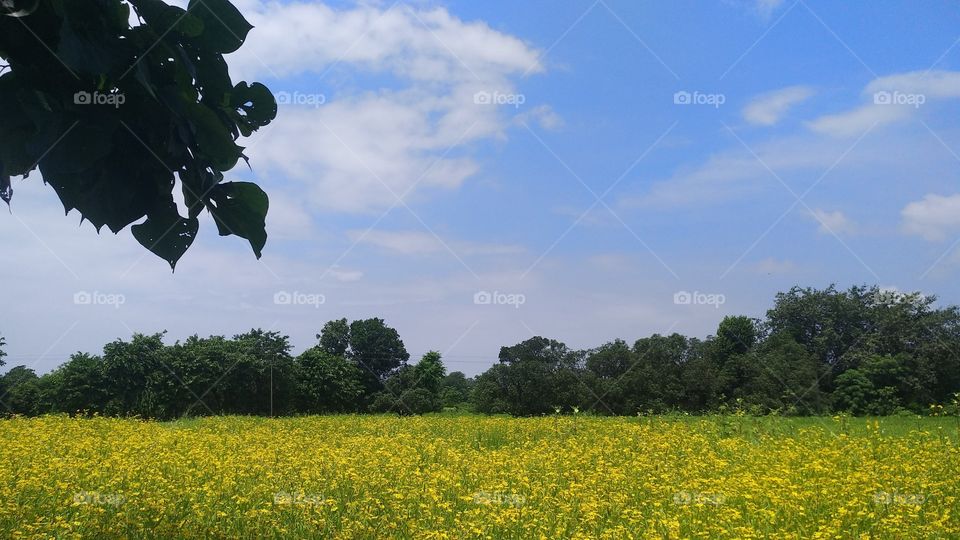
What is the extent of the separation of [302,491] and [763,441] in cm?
854

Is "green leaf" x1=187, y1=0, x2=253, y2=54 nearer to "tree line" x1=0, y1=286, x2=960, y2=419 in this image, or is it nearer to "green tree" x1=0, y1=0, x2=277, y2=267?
"green tree" x1=0, y1=0, x2=277, y2=267

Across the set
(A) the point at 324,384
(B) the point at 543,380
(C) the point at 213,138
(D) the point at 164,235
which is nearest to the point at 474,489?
(D) the point at 164,235

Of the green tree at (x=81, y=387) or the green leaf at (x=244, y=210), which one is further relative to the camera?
the green tree at (x=81, y=387)

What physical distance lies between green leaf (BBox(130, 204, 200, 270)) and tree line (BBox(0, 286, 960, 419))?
2127cm

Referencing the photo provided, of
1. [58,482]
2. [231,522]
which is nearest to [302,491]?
[231,522]

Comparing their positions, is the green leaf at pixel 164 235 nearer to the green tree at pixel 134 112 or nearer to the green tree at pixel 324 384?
Result: the green tree at pixel 134 112

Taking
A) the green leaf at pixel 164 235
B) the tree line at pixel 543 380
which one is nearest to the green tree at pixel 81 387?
the tree line at pixel 543 380

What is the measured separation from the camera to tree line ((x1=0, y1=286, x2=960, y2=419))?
24734 millimetres

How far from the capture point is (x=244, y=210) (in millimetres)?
2334

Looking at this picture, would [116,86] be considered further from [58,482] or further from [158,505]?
[58,482]

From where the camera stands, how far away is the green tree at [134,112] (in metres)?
1.99

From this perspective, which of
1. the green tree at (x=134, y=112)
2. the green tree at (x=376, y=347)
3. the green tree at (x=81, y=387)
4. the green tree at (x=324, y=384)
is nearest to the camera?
the green tree at (x=134, y=112)

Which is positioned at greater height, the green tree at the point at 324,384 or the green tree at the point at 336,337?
the green tree at the point at 336,337

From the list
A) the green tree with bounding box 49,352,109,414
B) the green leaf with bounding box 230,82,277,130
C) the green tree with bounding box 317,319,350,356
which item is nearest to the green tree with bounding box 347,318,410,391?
the green tree with bounding box 317,319,350,356
